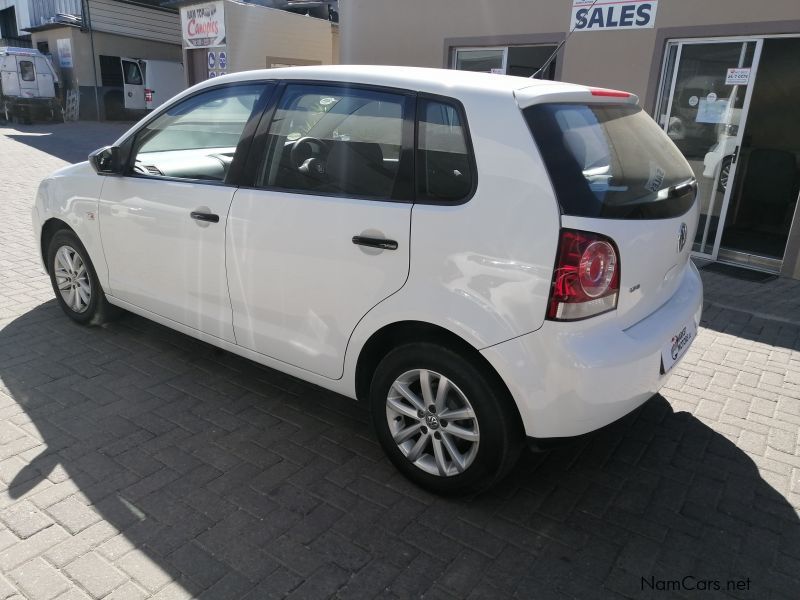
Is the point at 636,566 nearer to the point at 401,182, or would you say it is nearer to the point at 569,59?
the point at 401,182

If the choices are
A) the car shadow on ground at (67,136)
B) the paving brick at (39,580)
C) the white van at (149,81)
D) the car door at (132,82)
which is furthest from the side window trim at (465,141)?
the car door at (132,82)

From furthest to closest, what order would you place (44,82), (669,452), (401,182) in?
(44,82) → (669,452) → (401,182)

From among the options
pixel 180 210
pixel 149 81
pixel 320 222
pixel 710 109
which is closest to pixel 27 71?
pixel 149 81

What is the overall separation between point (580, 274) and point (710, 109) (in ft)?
18.9

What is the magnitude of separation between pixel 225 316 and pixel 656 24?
6043 millimetres

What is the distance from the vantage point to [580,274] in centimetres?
234

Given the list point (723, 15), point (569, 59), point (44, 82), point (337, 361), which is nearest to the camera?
point (337, 361)

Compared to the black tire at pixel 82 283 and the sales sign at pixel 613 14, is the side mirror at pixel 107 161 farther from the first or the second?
the sales sign at pixel 613 14

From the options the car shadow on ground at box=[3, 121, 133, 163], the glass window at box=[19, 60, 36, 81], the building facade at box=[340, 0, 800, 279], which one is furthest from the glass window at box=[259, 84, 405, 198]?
the glass window at box=[19, 60, 36, 81]

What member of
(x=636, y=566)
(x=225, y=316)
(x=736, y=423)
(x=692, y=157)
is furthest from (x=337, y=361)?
(x=692, y=157)

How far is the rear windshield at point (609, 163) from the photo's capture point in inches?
94.3

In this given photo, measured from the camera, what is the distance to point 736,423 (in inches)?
140

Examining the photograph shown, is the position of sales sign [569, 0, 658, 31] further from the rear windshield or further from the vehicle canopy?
the vehicle canopy

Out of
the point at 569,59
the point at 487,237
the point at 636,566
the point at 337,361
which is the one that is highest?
the point at 569,59
